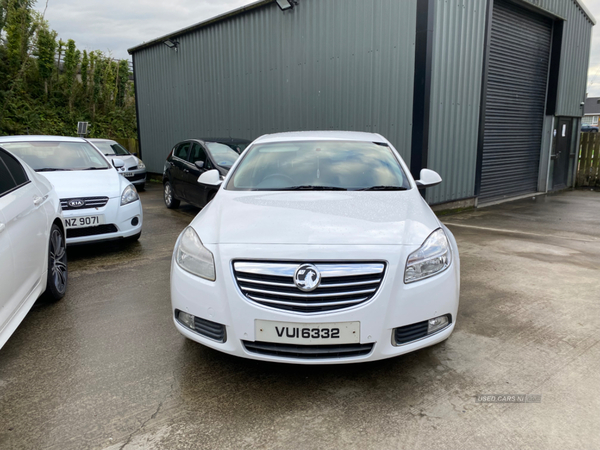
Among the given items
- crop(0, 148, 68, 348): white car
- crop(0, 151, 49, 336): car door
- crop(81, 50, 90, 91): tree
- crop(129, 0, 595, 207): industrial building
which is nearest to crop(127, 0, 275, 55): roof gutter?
crop(129, 0, 595, 207): industrial building

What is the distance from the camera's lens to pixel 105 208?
530 centimetres

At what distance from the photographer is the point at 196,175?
26.3 feet

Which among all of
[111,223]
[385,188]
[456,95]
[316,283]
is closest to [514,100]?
[456,95]

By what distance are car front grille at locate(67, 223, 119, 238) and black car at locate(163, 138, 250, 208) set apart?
2144 millimetres

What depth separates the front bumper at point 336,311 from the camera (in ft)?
7.83

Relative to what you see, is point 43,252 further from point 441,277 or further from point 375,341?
point 441,277

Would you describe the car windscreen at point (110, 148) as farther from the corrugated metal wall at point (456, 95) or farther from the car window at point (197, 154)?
the corrugated metal wall at point (456, 95)

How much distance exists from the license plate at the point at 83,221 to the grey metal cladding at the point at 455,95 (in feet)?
18.6

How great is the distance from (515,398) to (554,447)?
16.1 inches

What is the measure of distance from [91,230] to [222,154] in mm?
3204

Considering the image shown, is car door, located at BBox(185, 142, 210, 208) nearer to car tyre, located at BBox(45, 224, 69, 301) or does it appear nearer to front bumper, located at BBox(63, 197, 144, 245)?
front bumper, located at BBox(63, 197, 144, 245)

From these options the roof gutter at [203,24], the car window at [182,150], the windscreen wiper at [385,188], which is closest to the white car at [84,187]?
the car window at [182,150]

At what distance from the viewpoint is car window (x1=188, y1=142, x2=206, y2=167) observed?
26.4ft

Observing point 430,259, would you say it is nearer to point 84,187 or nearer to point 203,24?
point 84,187
